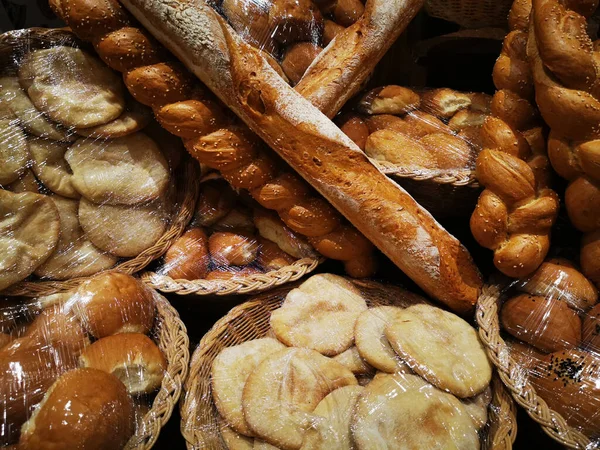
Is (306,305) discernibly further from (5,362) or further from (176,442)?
(5,362)

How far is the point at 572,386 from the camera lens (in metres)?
1.57

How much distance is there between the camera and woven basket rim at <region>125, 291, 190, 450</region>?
155 cm

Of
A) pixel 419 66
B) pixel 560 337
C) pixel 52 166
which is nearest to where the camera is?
pixel 560 337

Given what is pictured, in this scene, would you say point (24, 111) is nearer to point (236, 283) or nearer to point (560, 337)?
point (236, 283)

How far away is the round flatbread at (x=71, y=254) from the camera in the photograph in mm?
2041

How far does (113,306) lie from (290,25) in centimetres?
160

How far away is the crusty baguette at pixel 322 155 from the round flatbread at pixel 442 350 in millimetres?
175

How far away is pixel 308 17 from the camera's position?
2.29 metres


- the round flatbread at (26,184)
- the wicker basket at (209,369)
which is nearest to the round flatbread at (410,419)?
the wicker basket at (209,369)

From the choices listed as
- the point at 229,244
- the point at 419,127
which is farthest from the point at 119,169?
the point at 419,127

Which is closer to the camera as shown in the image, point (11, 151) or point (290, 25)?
point (11, 151)

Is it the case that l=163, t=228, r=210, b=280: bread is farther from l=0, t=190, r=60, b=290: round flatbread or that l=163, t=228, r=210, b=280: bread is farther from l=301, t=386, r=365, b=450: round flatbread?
l=301, t=386, r=365, b=450: round flatbread

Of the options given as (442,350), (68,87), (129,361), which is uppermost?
(68,87)

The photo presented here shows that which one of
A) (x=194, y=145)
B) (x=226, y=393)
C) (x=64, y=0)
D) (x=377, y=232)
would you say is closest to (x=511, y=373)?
(x=377, y=232)
